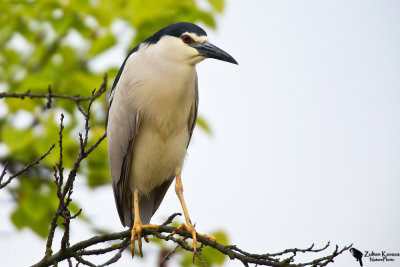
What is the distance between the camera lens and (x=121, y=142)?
3674mm

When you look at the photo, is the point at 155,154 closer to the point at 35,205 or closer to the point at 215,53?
the point at 215,53

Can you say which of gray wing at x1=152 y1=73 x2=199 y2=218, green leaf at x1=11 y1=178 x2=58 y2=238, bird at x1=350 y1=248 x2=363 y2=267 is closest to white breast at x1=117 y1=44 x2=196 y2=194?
gray wing at x1=152 y1=73 x2=199 y2=218

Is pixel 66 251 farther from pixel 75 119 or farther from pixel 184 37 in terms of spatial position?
pixel 75 119

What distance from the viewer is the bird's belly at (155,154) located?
3.58 meters

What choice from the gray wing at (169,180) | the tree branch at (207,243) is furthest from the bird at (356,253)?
the gray wing at (169,180)

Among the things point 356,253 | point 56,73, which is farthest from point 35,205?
point 356,253

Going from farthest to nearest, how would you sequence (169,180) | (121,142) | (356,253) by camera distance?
1. (169,180)
2. (121,142)
3. (356,253)

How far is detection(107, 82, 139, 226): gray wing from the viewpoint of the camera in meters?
3.61

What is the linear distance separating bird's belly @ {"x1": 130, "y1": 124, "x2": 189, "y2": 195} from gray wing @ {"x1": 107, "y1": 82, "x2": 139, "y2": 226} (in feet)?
0.19

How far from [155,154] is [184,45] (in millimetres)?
727

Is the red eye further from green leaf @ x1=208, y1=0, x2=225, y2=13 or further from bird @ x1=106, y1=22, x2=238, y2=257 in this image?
green leaf @ x1=208, y1=0, x2=225, y2=13

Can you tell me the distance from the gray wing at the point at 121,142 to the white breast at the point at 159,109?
49 millimetres

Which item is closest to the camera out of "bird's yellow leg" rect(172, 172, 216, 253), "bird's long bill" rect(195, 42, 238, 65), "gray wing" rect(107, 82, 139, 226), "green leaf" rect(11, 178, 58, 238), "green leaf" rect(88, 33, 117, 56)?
"bird's yellow leg" rect(172, 172, 216, 253)

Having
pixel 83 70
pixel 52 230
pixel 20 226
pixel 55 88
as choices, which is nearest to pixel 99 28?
pixel 83 70
